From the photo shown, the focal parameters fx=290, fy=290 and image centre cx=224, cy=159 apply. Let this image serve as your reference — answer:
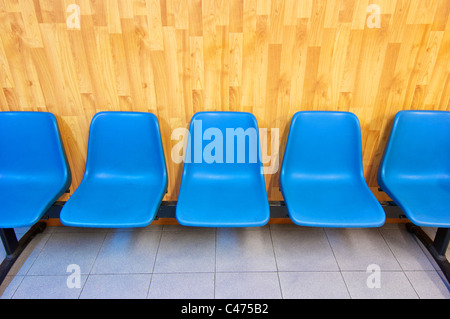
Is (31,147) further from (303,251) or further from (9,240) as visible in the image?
(303,251)

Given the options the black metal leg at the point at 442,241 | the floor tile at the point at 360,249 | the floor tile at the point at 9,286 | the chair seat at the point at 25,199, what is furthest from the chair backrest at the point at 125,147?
the black metal leg at the point at 442,241

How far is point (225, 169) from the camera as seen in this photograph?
1.86 metres

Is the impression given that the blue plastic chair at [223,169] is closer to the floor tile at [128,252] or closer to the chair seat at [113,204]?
the chair seat at [113,204]

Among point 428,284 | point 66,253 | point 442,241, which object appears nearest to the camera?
point 428,284

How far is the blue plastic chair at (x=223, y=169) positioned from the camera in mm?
1588

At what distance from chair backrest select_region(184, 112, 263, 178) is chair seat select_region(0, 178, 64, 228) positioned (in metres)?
0.80

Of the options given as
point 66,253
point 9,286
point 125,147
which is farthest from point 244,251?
point 9,286

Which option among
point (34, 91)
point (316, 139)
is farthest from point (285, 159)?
point (34, 91)

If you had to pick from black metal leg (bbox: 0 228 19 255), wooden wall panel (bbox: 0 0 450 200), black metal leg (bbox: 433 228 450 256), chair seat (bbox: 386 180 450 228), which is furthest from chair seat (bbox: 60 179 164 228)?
black metal leg (bbox: 433 228 450 256)

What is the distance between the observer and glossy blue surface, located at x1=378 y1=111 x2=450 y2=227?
172 cm

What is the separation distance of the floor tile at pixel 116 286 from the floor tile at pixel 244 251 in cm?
46

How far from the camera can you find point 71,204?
1595 millimetres

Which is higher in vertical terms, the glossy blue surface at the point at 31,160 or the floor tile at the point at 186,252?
the glossy blue surface at the point at 31,160

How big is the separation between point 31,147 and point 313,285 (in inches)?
75.1
